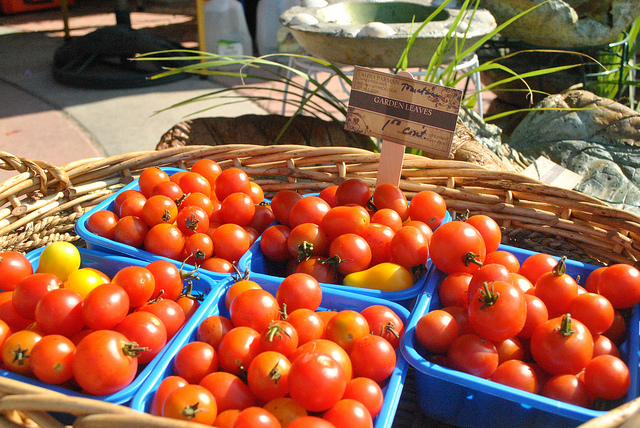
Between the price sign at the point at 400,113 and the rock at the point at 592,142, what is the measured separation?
33.9 inches

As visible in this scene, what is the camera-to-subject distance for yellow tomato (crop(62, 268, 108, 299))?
933 mm

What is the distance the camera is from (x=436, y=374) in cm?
77

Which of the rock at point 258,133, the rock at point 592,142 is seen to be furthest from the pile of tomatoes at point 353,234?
the rock at point 592,142

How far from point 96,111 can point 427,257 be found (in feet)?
10.5

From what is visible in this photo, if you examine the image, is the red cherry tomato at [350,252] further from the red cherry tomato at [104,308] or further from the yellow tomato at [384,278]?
the red cherry tomato at [104,308]

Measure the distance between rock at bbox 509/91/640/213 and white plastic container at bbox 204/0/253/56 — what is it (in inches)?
109

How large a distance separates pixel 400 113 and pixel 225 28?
11.5 ft

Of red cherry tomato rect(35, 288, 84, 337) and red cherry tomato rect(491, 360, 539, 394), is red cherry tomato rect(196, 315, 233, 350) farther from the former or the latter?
red cherry tomato rect(491, 360, 539, 394)

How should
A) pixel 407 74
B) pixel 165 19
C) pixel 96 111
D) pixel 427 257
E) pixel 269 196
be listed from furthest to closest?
1. pixel 165 19
2. pixel 96 111
3. pixel 269 196
4. pixel 407 74
5. pixel 427 257

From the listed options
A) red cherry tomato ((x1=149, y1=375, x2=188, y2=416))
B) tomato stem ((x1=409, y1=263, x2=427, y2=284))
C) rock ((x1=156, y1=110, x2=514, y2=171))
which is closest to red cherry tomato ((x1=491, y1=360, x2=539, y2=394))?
tomato stem ((x1=409, y1=263, x2=427, y2=284))

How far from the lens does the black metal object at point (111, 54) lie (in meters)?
3.72

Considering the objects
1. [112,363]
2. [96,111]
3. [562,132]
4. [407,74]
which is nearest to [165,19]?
[96,111]

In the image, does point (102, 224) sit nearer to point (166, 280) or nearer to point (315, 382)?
point (166, 280)

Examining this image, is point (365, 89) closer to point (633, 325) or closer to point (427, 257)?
point (427, 257)
